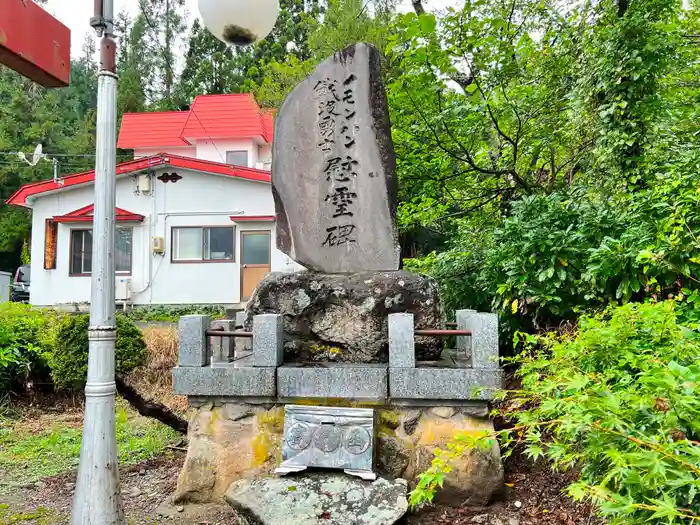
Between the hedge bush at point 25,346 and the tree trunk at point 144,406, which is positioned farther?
the hedge bush at point 25,346

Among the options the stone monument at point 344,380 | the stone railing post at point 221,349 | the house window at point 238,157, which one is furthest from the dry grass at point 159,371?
the house window at point 238,157

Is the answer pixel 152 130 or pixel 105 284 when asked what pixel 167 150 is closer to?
pixel 152 130

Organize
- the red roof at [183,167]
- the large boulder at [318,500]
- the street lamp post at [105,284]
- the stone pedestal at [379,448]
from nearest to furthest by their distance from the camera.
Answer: the large boulder at [318,500] → the street lamp post at [105,284] → the stone pedestal at [379,448] → the red roof at [183,167]

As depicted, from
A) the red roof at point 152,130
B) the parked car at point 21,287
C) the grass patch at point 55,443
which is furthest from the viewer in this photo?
the parked car at point 21,287

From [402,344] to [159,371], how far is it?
5.15 metres

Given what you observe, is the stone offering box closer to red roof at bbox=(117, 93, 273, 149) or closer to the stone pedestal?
the stone pedestal

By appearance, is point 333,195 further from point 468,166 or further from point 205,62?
point 205,62

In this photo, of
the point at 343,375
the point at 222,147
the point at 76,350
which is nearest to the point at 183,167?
the point at 222,147

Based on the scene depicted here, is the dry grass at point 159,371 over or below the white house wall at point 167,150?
below

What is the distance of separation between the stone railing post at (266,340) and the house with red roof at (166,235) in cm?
1036

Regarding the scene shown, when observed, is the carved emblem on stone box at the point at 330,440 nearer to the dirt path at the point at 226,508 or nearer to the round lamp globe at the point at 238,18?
the dirt path at the point at 226,508

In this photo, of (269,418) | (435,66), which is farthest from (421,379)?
(435,66)

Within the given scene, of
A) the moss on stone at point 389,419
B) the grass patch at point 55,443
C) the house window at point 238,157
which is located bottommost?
the grass patch at point 55,443

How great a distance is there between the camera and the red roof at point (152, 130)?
694 inches
